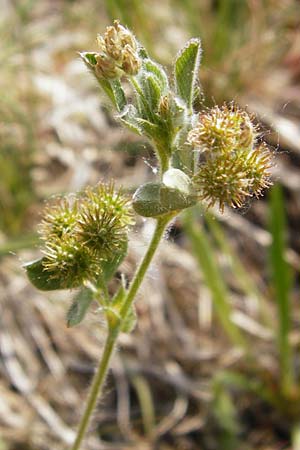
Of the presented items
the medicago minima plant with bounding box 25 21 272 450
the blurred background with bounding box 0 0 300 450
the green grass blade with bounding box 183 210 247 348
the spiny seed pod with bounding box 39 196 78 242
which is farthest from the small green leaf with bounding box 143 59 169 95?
the green grass blade with bounding box 183 210 247 348

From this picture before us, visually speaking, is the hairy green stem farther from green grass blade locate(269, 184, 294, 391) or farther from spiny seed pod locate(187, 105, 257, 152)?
green grass blade locate(269, 184, 294, 391)

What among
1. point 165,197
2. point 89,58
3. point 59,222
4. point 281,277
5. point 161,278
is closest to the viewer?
point 165,197

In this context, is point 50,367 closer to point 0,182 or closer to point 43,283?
point 0,182

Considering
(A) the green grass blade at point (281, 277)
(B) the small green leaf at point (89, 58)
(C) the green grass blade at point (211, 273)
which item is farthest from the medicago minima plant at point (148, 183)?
(A) the green grass blade at point (281, 277)

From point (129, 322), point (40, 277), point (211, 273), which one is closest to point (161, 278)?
point (211, 273)

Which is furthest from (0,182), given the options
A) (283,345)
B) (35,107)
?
(283,345)

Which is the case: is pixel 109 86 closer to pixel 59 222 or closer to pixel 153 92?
pixel 153 92

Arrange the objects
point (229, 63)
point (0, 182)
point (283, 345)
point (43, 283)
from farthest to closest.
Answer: point (229, 63) → point (0, 182) → point (283, 345) → point (43, 283)
